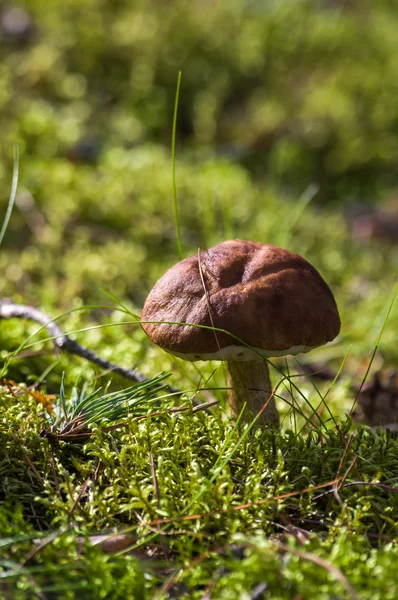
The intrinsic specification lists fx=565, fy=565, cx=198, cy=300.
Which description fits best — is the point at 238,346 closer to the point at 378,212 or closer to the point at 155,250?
the point at 155,250

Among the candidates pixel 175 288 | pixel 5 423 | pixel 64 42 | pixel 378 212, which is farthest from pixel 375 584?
pixel 64 42

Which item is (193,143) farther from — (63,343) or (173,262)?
(63,343)

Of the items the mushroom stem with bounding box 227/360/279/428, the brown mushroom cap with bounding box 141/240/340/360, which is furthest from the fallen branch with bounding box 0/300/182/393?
the brown mushroom cap with bounding box 141/240/340/360

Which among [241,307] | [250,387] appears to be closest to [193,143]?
[250,387]

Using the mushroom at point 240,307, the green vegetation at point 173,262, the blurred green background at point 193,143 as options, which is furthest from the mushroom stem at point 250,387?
the blurred green background at point 193,143

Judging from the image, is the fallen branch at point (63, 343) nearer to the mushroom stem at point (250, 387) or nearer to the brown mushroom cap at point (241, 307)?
the mushroom stem at point (250, 387)

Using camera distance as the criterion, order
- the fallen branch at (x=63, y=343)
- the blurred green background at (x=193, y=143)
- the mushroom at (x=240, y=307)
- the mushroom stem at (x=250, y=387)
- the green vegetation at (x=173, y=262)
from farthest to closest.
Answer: the blurred green background at (x=193, y=143)
the fallen branch at (x=63, y=343)
the mushroom stem at (x=250, y=387)
the mushroom at (x=240, y=307)
the green vegetation at (x=173, y=262)
